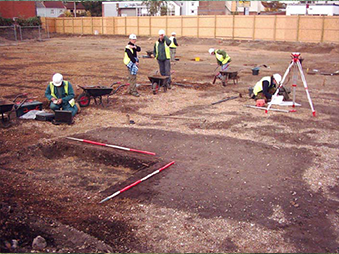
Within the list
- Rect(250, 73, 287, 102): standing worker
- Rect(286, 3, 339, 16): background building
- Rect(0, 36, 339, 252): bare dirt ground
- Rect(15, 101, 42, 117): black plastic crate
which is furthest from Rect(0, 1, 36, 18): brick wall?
Rect(250, 73, 287, 102): standing worker

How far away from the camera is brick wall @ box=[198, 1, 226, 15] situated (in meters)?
65.2

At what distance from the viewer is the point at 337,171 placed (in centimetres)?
680

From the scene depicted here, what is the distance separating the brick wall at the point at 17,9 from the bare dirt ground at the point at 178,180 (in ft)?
146

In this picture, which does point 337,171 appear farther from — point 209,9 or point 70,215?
point 209,9

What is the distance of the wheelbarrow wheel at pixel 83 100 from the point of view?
11031 millimetres

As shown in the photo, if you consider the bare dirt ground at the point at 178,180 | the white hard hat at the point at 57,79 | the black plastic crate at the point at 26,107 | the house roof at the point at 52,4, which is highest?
the house roof at the point at 52,4

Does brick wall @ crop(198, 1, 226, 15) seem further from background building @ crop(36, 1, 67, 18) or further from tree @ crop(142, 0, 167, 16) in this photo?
background building @ crop(36, 1, 67, 18)

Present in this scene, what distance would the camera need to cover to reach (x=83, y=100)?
36.5 feet

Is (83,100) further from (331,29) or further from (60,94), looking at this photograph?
(331,29)

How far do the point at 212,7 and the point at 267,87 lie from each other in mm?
57908

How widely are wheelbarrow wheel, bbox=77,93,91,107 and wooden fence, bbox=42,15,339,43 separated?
29059mm

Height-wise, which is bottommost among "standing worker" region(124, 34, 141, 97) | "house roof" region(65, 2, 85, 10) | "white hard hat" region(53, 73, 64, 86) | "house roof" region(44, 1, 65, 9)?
"white hard hat" region(53, 73, 64, 86)

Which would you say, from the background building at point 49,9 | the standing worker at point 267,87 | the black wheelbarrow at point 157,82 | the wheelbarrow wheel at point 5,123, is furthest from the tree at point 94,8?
the wheelbarrow wheel at point 5,123

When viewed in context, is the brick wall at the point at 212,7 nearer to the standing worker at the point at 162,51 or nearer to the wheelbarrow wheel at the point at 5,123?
the standing worker at the point at 162,51
